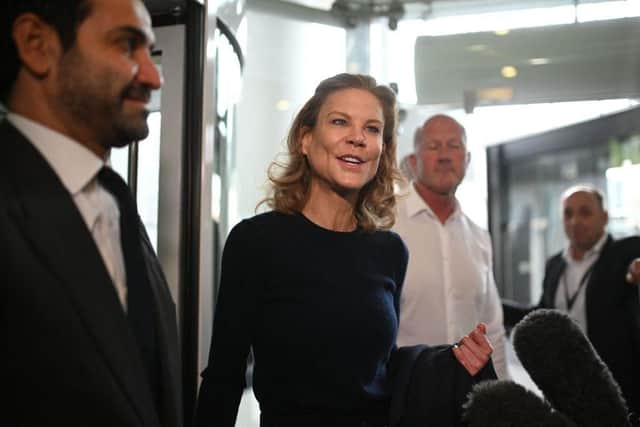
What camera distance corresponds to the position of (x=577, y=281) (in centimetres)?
296

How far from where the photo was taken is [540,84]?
8.69 feet

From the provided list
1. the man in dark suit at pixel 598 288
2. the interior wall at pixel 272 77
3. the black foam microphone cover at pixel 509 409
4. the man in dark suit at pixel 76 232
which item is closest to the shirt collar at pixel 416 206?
the man in dark suit at pixel 598 288

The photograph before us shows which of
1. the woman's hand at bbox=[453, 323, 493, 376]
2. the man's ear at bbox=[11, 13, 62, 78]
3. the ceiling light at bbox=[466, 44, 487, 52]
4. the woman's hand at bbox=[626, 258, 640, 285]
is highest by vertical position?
the ceiling light at bbox=[466, 44, 487, 52]

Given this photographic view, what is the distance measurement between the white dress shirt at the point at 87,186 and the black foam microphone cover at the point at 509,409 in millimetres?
585

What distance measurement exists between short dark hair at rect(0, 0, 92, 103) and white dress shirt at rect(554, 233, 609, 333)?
8.07 ft

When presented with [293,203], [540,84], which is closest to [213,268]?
[293,203]

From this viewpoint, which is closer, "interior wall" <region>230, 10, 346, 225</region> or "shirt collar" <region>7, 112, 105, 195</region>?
"shirt collar" <region>7, 112, 105, 195</region>

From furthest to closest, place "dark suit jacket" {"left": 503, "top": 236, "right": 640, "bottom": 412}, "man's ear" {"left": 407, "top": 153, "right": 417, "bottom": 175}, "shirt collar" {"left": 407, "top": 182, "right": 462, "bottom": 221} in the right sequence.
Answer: "dark suit jacket" {"left": 503, "top": 236, "right": 640, "bottom": 412} → "man's ear" {"left": 407, "top": 153, "right": 417, "bottom": 175} → "shirt collar" {"left": 407, "top": 182, "right": 462, "bottom": 221}

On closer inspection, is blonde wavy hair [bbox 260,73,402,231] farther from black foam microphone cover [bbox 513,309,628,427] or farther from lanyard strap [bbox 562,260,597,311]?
lanyard strap [bbox 562,260,597,311]

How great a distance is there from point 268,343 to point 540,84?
1799mm

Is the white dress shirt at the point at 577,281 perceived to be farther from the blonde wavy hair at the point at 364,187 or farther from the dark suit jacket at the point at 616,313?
the blonde wavy hair at the point at 364,187

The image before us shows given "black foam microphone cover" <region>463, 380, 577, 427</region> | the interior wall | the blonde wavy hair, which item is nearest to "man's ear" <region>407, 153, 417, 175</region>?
the interior wall

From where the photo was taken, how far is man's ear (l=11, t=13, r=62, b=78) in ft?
2.62

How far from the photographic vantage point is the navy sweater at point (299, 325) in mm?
1260
